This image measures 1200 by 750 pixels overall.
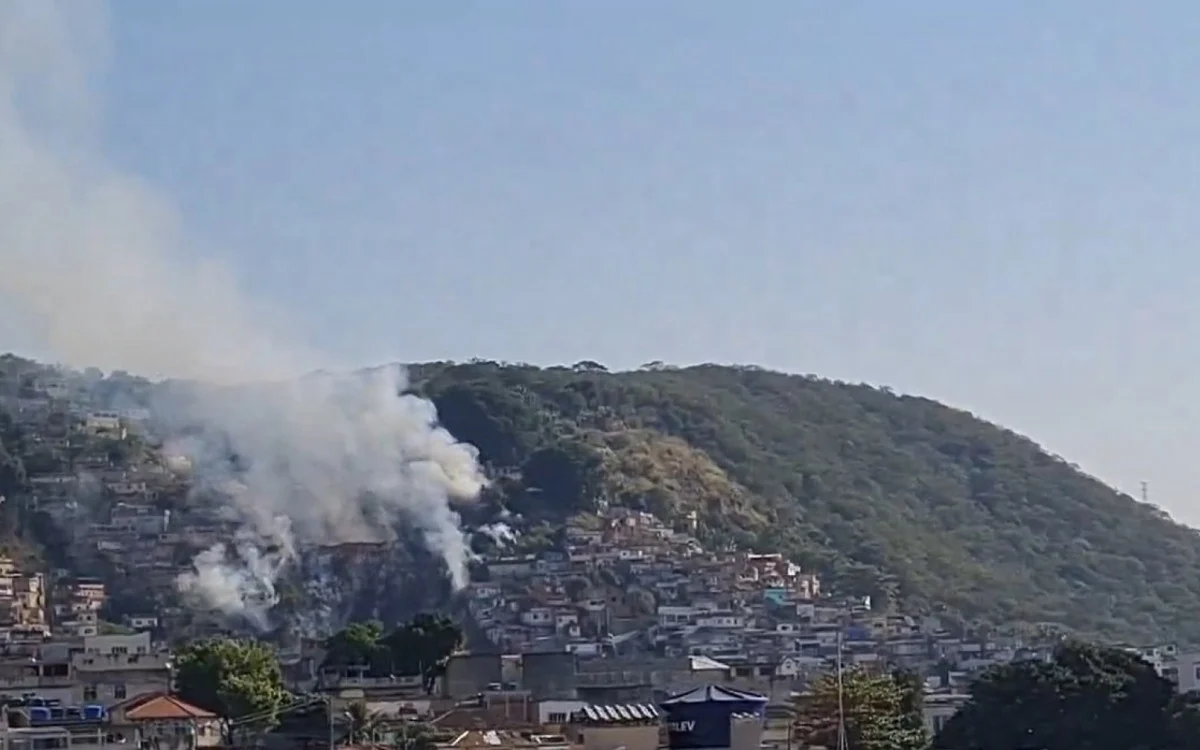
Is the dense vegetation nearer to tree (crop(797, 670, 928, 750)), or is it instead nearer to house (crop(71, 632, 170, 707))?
house (crop(71, 632, 170, 707))

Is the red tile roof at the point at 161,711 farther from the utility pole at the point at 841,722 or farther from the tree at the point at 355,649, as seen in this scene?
the tree at the point at 355,649

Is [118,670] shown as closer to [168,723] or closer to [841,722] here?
[168,723]

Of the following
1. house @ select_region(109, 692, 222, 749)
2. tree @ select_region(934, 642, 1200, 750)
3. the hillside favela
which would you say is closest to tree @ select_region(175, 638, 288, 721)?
the hillside favela

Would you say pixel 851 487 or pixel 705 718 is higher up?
pixel 851 487

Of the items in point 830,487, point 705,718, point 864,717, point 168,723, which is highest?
point 830,487

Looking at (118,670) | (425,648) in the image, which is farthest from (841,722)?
(425,648)

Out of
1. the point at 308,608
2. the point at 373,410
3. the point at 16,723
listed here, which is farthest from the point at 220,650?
the point at 373,410

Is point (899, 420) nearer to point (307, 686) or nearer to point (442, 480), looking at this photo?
point (442, 480)
